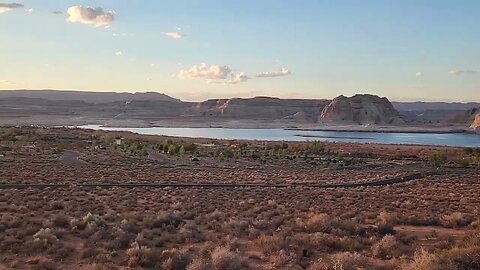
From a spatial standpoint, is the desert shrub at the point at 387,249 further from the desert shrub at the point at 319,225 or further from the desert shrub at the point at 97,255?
the desert shrub at the point at 97,255

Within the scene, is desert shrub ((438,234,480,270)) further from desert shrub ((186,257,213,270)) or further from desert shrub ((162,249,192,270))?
desert shrub ((162,249,192,270))

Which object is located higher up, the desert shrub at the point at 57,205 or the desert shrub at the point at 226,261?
the desert shrub at the point at 226,261

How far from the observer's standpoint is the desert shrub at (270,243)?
37.5 feet

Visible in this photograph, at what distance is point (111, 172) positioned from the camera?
34656 millimetres

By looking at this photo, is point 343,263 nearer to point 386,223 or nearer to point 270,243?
point 270,243

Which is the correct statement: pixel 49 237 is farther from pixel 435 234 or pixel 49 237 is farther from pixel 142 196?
pixel 142 196

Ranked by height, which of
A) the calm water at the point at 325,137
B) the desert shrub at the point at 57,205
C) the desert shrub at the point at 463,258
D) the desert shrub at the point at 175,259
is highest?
the desert shrub at the point at 463,258

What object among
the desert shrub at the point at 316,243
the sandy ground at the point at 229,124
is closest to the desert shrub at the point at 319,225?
the desert shrub at the point at 316,243

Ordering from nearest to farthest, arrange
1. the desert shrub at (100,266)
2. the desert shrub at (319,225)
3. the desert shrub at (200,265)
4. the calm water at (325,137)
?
the desert shrub at (200,265), the desert shrub at (100,266), the desert shrub at (319,225), the calm water at (325,137)

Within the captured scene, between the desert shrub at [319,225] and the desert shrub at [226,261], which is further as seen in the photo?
the desert shrub at [319,225]

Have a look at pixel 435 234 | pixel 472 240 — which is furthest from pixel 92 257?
pixel 435 234

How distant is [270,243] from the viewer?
464 inches

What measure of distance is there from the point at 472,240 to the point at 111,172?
2666cm

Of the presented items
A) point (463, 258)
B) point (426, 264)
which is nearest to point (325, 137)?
point (463, 258)
